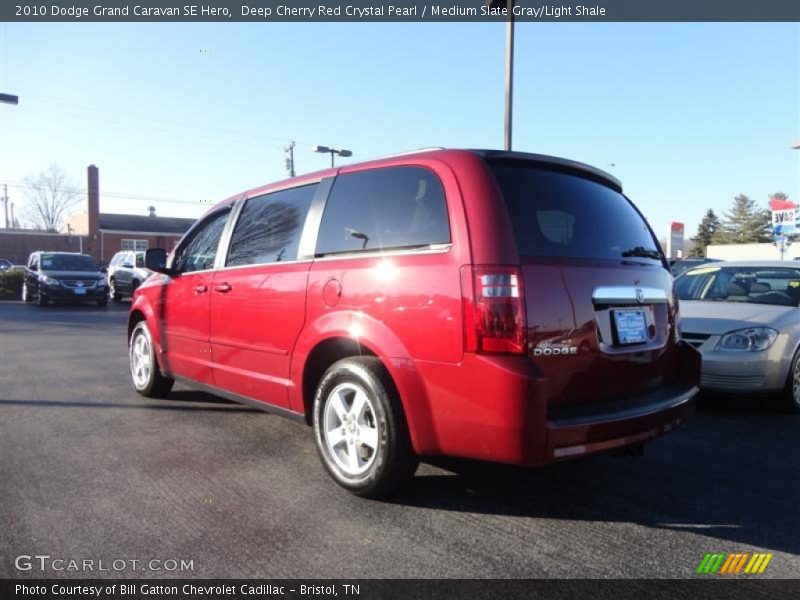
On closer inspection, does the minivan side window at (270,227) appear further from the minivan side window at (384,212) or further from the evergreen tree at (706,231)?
the evergreen tree at (706,231)

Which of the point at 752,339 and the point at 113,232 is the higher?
the point at 113,232

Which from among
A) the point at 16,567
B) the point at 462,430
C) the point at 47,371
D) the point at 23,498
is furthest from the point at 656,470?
the point at 47,371

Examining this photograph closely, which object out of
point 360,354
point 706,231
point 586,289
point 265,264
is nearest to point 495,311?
point 586,289

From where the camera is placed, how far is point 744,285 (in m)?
6.52

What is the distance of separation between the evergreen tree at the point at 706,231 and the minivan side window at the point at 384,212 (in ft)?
280

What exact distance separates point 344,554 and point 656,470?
7.46 feet

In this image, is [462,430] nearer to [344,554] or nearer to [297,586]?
[344,554]

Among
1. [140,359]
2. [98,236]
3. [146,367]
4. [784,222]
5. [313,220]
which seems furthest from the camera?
[98,236]

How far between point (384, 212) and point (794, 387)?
4383 mm

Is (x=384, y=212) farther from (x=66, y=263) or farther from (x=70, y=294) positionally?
(x=66, y=263)

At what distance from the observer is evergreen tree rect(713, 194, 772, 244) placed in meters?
79.6

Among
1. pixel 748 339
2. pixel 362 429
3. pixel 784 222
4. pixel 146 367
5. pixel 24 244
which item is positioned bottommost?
pixel 146 367

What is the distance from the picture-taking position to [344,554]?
2777 millimetres

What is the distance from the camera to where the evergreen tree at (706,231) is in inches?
3241
